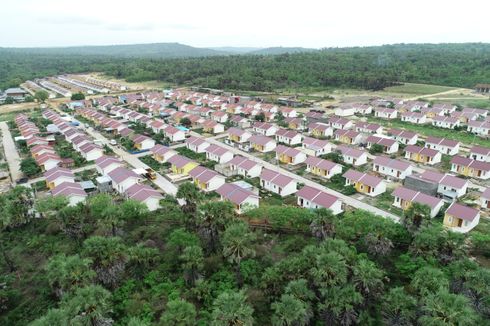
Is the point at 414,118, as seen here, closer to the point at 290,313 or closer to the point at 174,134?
the point at 174,134

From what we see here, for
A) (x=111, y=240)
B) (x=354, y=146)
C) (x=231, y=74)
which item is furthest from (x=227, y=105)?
(x=111, y=240)

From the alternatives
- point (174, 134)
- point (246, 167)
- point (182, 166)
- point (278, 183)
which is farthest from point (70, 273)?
point (174, 134)

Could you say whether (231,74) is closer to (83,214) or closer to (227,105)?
(227,105)

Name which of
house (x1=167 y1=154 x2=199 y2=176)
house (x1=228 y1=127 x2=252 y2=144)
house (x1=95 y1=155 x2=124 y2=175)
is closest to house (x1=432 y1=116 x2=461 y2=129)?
house (x1=228 y1=127 x2=252 y2=144)

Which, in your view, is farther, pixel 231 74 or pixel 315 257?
pixel 231 74

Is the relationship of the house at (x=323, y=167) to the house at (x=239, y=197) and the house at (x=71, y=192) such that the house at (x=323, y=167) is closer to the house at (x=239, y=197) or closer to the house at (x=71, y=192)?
the house at (x=239, y=197)

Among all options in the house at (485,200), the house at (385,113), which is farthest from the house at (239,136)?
the house at (385,113)
